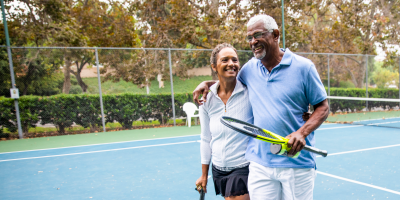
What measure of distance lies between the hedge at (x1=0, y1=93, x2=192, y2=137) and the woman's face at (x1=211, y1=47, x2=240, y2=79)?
30.1ft

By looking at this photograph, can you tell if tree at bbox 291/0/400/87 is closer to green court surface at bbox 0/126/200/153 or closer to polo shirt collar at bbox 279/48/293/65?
green court surface at bbox 0/126/200/153

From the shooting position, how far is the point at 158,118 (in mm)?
11836

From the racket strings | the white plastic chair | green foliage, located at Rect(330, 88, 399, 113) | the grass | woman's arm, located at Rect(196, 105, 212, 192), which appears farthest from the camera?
green foliage, located at Rect(330, 88, 399, 113)

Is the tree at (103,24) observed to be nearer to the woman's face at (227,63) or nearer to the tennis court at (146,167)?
the tennis court at (146,167)

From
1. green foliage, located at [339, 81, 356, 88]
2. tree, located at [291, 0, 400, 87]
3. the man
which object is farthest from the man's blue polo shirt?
green foliage, located at [339, 81, 356, 88]

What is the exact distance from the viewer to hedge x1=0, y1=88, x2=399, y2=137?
980cm

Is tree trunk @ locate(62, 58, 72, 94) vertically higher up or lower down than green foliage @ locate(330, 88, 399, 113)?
higher up

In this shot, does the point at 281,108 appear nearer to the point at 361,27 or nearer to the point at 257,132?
the point at 257,132

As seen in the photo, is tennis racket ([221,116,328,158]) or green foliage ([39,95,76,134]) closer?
tennis racket ([221,116,328,158])

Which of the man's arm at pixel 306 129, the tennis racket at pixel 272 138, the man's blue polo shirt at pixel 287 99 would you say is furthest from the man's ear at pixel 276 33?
the tennis racket at pixel 272 138

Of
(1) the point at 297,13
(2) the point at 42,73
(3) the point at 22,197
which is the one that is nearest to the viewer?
(3) the point at 22,197

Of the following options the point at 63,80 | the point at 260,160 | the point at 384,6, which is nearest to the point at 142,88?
the point at 63,80

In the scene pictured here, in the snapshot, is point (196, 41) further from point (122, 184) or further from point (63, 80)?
point (122, 184)

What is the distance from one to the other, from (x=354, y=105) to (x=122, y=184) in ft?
45.0
